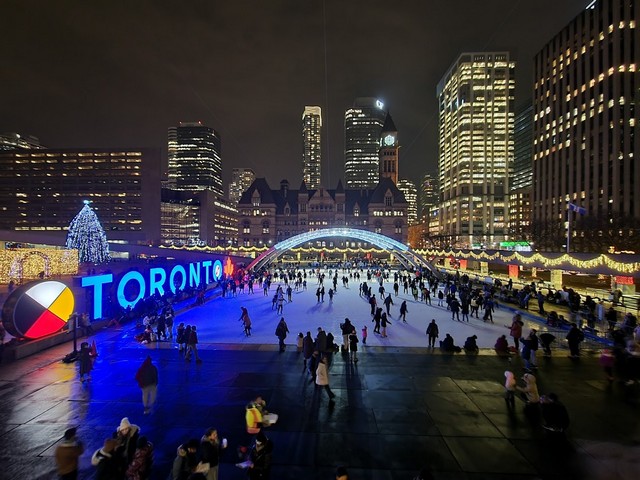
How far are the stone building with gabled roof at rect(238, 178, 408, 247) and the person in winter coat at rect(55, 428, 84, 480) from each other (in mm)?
92555

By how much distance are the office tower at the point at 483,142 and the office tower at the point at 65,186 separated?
4977 inches

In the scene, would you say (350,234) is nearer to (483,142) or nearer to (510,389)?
(510,389)

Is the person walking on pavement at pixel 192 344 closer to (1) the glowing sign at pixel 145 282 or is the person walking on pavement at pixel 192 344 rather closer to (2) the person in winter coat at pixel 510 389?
(1) the glowing sign at pixel 145 282

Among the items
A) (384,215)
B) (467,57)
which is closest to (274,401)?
(384,215)

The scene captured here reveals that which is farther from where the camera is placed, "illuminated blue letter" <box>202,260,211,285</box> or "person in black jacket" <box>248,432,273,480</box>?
"illuminated blue letter" <box>202,260,211,285</box>

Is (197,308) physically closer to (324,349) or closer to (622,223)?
(324,349)

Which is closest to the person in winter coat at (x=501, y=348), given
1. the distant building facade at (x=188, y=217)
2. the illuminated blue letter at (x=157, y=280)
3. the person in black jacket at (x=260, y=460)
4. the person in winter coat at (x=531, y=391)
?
the person in winter coat at (x=531, y=391)

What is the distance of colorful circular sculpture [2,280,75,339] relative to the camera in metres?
13.0

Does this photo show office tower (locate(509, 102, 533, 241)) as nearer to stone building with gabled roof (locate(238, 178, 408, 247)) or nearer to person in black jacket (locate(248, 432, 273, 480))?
stone building with gabled roof (locate(238, 178, 408, 247))

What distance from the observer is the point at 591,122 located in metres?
80.2

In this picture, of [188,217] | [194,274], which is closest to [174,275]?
[194,274]

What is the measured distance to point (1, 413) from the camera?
9023 millimetres

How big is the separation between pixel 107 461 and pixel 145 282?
17110mm

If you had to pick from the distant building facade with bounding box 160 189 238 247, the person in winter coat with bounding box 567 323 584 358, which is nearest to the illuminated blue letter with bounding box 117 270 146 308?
the person in winter coat with bounding box 567 323 584 358
